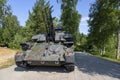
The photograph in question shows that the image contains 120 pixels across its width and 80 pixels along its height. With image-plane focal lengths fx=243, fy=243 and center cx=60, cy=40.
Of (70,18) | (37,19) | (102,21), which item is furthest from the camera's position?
(70,18)

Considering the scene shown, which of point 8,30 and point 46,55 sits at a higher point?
point 8,30

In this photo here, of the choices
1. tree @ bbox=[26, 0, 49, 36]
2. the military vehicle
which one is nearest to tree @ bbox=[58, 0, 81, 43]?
tree @ bbox=[26, 0, 49, 36]

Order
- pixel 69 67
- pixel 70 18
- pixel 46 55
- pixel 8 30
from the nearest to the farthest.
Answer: pixel 69 67 → pixel 46 55 → pixel 70 18 → pixel 8 30

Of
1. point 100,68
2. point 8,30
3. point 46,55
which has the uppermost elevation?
point 8,30

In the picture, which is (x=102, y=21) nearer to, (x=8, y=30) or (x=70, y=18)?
(x=70, y=18)

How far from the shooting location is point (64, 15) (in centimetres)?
4925

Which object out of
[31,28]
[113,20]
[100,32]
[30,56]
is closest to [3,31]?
[31,28]

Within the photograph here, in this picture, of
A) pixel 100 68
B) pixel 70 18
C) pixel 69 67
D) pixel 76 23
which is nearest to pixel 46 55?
pixel 69 67

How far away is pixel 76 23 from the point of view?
52.1m

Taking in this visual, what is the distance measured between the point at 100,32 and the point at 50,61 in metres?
27.1

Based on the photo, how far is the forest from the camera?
33162 millimetres

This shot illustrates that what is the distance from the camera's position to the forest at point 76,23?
109 feet

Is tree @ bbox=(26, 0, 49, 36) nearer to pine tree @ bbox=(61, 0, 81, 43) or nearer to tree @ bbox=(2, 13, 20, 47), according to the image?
pine tree @ bbox=(61, 0, 81, 43)

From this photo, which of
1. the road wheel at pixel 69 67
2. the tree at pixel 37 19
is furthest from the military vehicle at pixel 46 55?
the tree at pixel 37 19
